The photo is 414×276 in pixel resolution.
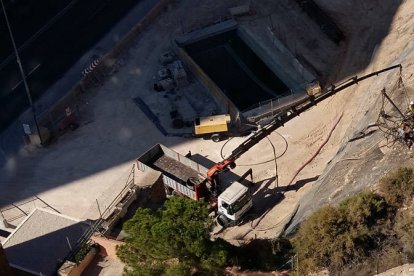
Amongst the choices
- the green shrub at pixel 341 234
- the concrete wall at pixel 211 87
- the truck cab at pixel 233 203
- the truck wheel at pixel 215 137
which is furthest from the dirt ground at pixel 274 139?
the green shrub at pixel 341 234

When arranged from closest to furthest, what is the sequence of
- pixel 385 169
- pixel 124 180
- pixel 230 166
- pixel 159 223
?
pixel 159 223, pixel 385 169, pixel 230 166, pixel 124 180

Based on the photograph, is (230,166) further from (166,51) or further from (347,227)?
(166,51)

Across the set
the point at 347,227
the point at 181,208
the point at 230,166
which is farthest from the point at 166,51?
the point at 347,227

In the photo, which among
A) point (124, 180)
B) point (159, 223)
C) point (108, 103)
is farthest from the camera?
point (108, 103)

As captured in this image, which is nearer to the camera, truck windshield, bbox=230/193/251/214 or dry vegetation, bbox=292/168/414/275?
dry vegetation, bbox=292/168/414/275

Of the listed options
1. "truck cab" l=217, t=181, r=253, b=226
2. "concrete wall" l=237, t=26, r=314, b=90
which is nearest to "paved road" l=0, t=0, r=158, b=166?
"concrete wall" l=237, t=26, r=314, b=90

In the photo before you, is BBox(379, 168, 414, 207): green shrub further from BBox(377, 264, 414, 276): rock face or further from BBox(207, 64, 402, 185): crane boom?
BBox(207, 64, 402, 185): crane boom
